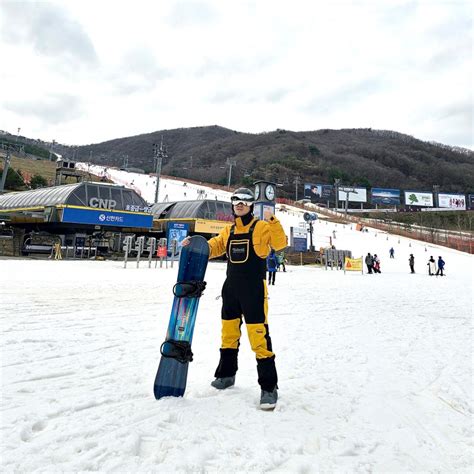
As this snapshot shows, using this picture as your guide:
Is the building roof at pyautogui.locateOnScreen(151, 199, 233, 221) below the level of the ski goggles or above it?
above

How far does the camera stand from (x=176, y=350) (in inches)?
101

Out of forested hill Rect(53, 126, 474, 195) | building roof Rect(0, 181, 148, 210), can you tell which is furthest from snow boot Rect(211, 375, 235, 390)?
forested hill Rect(53, 126, 474, 195)

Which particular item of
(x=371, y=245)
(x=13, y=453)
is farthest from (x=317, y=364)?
(x=371, y=245)

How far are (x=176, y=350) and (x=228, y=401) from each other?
581 millimetres

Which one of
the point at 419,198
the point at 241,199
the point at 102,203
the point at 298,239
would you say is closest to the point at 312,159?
the point at 419,198

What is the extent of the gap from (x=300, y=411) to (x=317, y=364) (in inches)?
47.5

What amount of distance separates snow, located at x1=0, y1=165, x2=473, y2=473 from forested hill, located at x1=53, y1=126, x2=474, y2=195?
95665 millimetres

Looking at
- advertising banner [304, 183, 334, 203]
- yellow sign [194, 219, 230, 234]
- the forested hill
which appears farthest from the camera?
the forested hill

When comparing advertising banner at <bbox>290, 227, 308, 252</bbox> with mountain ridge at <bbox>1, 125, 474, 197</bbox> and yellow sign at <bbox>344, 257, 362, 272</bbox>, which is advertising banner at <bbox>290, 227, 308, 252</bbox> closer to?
yellow sign at <bbox>344, 257, 362, 272</bbox>

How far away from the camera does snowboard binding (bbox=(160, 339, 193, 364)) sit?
2.56 metres

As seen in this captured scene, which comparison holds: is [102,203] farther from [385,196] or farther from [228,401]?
[385,196]

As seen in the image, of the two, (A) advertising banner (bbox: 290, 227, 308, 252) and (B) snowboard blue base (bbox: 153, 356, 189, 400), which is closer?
(B) snowboard blue base (bbox: 153, 356, 189, 400)

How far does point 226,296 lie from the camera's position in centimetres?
288

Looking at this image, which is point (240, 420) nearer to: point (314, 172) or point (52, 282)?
point (52, 282)
